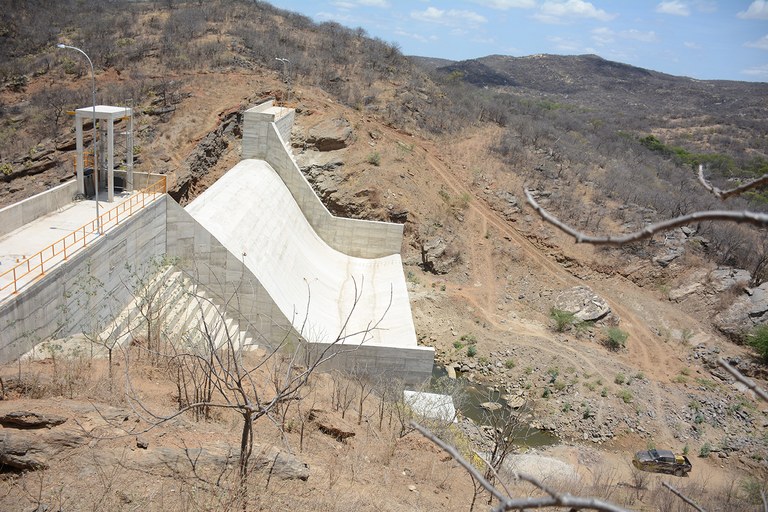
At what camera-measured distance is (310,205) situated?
24.7m

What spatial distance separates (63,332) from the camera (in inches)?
453

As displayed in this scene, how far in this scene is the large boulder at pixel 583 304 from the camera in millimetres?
22641

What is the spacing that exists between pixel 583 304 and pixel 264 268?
1296 cm

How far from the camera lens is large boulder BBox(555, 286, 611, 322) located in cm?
2264

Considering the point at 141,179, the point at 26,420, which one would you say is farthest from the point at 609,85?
the point at 26,420

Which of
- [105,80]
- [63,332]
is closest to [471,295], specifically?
[63,332]

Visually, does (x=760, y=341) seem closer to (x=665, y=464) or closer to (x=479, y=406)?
(x=665, y=464)

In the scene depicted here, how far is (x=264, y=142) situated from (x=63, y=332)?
1437cm

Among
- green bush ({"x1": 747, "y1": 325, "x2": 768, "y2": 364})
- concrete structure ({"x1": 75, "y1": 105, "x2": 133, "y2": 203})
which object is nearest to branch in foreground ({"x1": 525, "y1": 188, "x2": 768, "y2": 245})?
concrete structure ({"x1": 75, "y1": 105, "x2": 133, "y2": 203})

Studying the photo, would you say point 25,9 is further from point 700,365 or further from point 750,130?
point 750,130

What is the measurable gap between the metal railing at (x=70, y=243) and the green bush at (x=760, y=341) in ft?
69.5

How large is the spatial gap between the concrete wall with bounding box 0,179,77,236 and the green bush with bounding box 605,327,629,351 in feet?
61.2

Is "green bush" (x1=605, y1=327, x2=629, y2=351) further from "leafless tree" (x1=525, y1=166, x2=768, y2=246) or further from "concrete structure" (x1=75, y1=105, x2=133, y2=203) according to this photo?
"leafless tree" (x1=525, y1=166, x2=768, y2=246)

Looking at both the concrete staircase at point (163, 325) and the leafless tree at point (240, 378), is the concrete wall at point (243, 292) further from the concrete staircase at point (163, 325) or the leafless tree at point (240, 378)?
the leafless tree at point (240, 378)
